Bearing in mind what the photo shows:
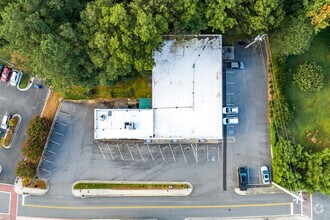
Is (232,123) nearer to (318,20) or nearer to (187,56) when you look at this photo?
(187,56)

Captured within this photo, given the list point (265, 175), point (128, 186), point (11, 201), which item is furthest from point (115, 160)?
point (265, 175)

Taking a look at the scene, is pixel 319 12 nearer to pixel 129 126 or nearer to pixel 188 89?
pixel 188 89

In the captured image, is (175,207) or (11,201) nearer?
(175,207)

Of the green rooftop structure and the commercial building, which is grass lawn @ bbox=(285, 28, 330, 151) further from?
the green rooftop structure

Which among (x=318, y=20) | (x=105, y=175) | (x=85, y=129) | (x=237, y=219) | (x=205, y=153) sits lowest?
(x=237, y=219)

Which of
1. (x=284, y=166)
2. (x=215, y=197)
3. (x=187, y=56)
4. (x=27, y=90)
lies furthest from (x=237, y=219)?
(x=27, y=90)

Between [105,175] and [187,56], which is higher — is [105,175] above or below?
below
